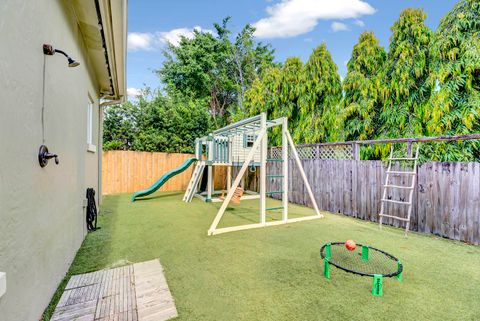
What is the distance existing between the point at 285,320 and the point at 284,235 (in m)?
2.12

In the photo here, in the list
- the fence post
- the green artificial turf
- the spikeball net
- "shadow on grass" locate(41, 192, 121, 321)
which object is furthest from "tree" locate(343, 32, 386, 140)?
"shadow on grass" locate(41, 192, 121, 321)

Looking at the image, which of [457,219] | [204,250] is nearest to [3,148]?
[204,250]

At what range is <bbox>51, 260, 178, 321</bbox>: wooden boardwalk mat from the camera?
176 cm

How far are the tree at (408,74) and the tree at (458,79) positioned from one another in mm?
635

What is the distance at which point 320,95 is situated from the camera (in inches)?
322

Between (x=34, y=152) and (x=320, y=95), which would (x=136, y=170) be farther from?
(x=34, y=152)

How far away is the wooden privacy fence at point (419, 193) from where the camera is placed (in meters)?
3.53

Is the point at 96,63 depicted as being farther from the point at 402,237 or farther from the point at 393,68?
the point at 393,68

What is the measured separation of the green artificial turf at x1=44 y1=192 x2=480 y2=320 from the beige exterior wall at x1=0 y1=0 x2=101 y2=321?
1.50ft

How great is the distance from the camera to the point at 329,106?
8031mm

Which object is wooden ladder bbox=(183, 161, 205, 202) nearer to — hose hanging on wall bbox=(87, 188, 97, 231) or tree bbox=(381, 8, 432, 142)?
hose hanging on wall bbox=(87, 188, 97, 231)

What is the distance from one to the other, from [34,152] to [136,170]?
300 inches

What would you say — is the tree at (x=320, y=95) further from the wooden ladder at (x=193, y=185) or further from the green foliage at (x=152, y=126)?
the green foliage at (x=152, y=126)

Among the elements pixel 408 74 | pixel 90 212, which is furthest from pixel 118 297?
pixel 408 74
